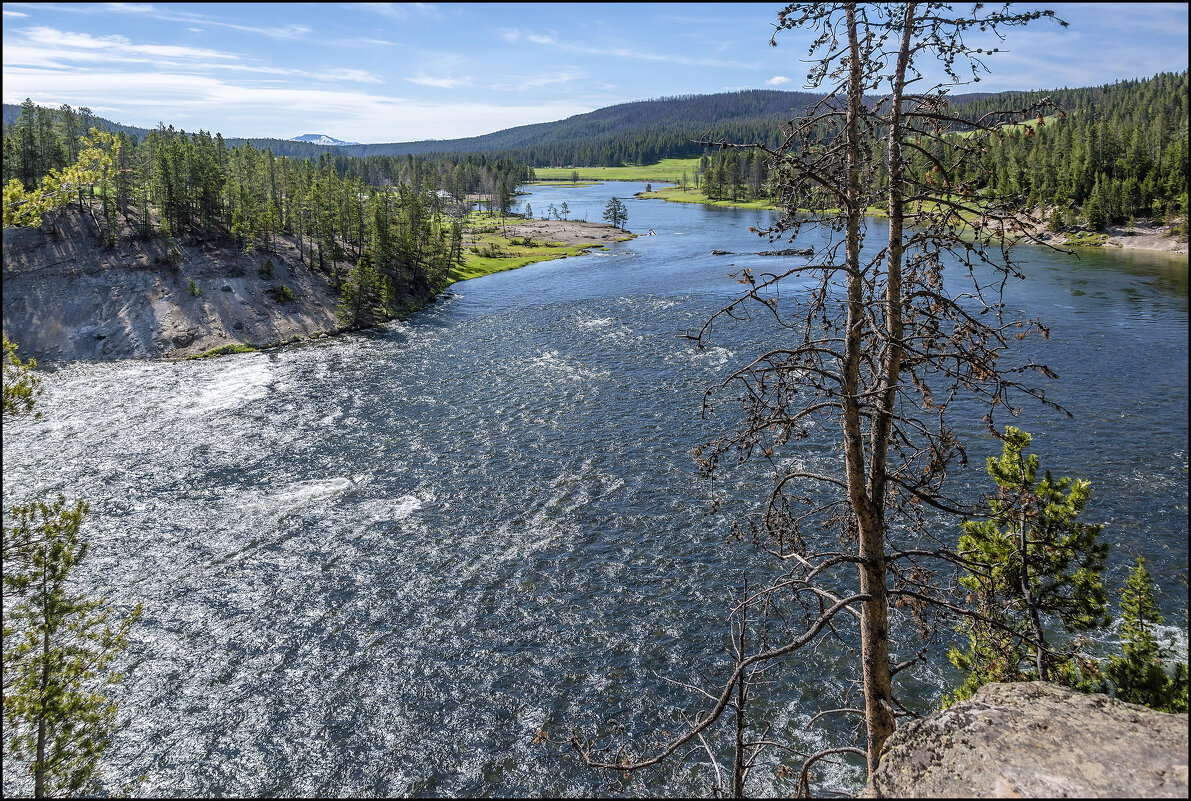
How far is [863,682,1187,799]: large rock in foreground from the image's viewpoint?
28.7 feet

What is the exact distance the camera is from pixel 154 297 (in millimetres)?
71000

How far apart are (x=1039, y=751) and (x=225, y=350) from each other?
69989mm

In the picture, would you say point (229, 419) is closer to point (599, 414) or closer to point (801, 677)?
point (599, 414)

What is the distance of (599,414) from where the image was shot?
46.4 m

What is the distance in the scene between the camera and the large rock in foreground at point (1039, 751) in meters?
8.76

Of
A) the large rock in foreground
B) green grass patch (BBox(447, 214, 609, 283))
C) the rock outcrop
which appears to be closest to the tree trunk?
the large rock in foreground

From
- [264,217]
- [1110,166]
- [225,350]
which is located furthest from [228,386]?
[1110,166]

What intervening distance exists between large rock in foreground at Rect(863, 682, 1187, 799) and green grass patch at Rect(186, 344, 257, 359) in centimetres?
6786

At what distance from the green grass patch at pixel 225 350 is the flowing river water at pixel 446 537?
1840 mm

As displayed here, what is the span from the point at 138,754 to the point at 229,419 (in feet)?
101

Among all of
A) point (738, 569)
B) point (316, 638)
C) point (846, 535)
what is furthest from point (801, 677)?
point (316, 638)

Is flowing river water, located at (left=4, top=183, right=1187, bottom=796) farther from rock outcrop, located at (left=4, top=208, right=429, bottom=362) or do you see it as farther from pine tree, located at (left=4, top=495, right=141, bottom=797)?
pine tree, located at (left=4, top=495, right=141, bottom=797)

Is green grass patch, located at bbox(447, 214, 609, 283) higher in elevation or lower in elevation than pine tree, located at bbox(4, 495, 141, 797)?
higher

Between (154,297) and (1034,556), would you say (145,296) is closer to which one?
(154,297)
